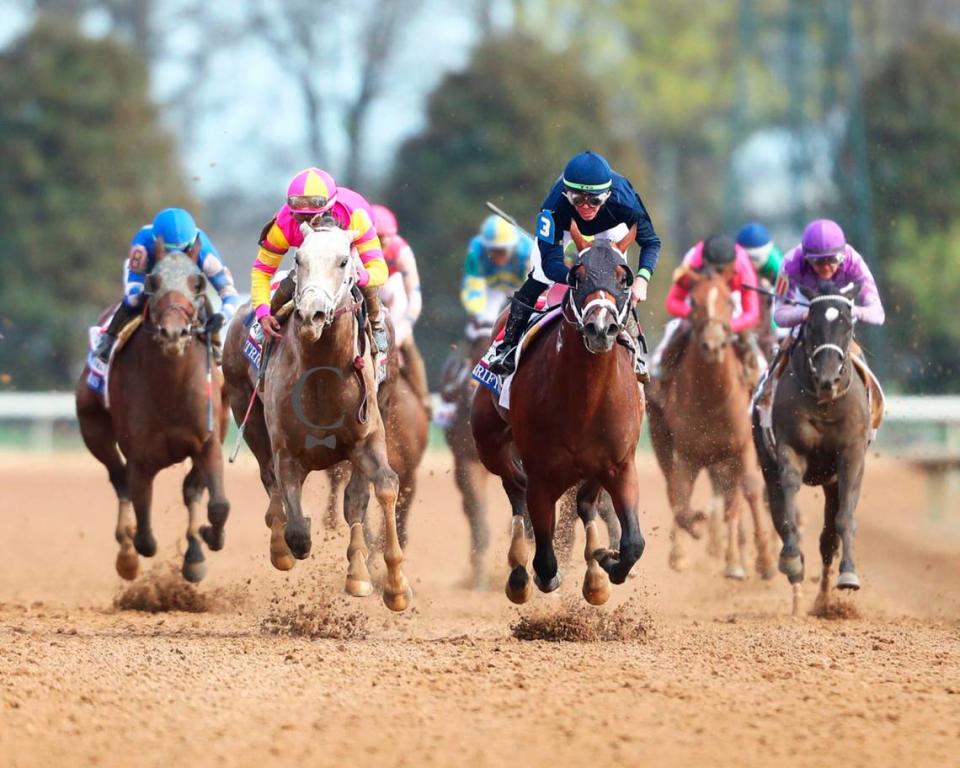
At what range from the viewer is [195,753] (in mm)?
6395

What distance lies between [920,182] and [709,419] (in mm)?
18320

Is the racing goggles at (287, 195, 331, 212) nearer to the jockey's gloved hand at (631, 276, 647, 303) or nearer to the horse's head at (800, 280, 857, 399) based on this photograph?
the jockey's gloved hand at (631, 276, 647, 303)

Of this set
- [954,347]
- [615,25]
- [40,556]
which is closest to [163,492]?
A: [40,556]

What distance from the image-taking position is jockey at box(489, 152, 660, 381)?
8.80 meters

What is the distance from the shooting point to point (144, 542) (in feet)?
36.0

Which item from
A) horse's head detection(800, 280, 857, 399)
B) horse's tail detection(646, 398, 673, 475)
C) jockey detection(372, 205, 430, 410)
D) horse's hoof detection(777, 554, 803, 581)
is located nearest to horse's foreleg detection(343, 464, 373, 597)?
jockey detection(372, 205, 430, 410)

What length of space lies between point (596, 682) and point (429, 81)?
26.6 m

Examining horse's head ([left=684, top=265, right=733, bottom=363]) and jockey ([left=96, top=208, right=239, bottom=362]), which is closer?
jockey ([left=96, top=208, right=239, bottom=362])

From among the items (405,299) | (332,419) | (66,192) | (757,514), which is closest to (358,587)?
(332,419)

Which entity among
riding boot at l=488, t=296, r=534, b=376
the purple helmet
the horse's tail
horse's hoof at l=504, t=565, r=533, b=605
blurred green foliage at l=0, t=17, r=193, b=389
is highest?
blurred green foliage at l=0, t=17, r=193, b=389

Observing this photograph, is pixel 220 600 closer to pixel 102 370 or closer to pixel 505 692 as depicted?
pixel 102 370

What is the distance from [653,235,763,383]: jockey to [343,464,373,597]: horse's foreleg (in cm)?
→ 400

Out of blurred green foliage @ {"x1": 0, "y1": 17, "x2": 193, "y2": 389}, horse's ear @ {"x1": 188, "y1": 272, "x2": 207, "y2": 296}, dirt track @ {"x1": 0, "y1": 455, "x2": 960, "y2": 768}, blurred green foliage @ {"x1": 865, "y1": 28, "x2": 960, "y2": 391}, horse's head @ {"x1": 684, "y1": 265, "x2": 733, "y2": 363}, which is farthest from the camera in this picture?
blurred green foliage @ {"x1": 865, "y1": 28, "x2": 960, "y2": 391}

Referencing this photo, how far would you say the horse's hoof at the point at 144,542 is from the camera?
432 inches
